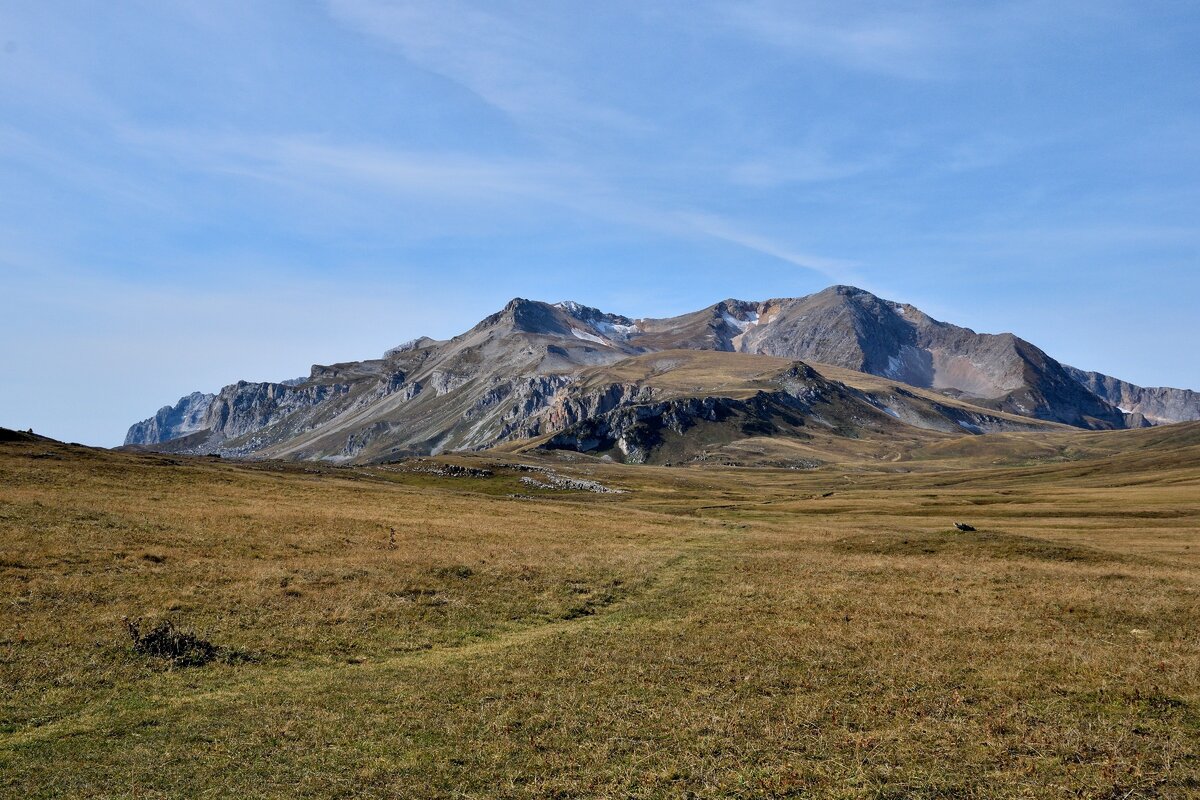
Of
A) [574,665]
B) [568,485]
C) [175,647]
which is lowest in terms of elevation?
[568,485]

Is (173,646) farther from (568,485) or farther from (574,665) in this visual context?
(568,485)

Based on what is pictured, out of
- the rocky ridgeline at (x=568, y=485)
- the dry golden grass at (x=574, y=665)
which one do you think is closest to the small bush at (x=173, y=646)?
the dry golden grass at (x=574, y=665)

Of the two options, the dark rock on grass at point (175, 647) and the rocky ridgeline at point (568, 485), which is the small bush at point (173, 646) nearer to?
the dark rock on grass at point (175, 647)

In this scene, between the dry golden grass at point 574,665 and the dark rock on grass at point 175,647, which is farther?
the dark rock on grass at point 175,647

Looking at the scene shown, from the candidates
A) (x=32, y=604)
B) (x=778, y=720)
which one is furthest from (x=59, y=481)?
(x=778, y=720)

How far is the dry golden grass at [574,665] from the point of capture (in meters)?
16.1

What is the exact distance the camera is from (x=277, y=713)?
19984mm

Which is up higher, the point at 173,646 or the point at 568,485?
the point at 173,646

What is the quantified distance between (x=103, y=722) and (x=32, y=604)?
12.1 meters

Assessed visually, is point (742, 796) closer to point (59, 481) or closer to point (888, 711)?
point (888, 711)

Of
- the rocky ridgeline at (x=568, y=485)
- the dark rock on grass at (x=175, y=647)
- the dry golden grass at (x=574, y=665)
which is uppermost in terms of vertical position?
the dark rock on grass at (x=175, y=647)

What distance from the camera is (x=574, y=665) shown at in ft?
81.4

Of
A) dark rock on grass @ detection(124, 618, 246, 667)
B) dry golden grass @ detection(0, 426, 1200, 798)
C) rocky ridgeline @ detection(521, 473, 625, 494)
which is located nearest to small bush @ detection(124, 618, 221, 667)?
dark rock on grass @ detection(124, 618, 246, 667)

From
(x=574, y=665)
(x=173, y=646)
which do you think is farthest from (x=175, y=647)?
(x=574, y=665)
